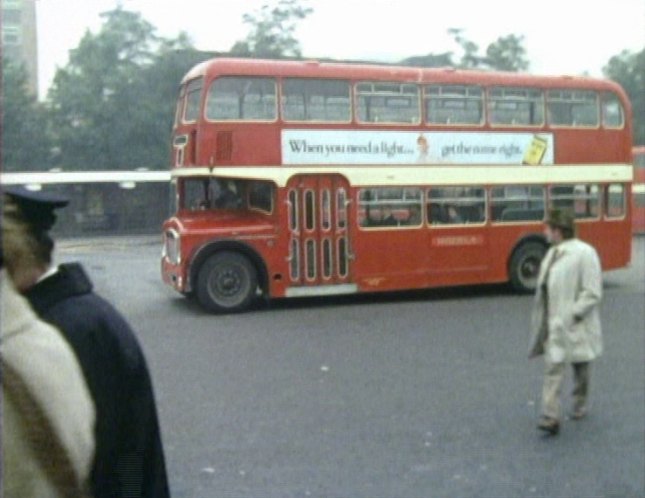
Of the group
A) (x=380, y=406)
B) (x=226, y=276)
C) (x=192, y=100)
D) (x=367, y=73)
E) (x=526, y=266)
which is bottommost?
(x=380, y=406)

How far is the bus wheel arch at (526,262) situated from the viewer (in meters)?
17.1

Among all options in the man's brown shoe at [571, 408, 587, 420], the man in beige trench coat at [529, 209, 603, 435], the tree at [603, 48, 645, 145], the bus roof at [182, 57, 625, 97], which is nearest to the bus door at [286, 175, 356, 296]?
the bus roof at [182, 57, 625, 97]

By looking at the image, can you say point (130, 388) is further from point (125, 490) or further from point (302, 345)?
point (302, 345)

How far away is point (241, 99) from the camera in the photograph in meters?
14.8

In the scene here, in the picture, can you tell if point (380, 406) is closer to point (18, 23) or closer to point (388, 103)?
point (18, 23)

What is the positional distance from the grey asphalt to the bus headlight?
0.73 metres

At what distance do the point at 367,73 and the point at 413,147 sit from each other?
1.29m

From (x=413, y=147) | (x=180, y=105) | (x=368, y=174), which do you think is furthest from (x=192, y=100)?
(x=413, y=147)

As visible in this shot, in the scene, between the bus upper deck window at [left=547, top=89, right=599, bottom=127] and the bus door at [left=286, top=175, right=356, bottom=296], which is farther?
the bus upper deck window at [left=547, top=89, right=599, bottom=127]

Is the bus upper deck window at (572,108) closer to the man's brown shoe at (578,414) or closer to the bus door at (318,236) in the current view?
the bus door at (318,236)

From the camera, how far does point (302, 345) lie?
38.4 feet

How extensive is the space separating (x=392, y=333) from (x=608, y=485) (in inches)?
266

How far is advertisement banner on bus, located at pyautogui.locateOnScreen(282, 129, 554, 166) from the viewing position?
15148 millimetres

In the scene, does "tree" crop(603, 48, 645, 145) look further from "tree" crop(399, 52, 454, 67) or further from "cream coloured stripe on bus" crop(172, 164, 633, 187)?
"tree" crop(399, 52, 454, 67)
